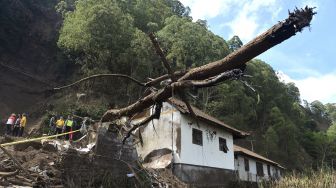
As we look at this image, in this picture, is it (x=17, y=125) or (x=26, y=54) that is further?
(x=26, y=54)

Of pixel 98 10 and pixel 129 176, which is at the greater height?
pixel 98 10

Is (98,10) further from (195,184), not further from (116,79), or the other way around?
(195,184)

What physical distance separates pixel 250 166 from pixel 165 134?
36.1ft

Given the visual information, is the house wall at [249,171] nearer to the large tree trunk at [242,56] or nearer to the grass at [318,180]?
the grass at [318,180]

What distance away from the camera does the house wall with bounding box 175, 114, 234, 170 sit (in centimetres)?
1738

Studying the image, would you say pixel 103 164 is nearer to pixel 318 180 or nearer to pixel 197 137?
pixel 318 180

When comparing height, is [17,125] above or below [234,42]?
below

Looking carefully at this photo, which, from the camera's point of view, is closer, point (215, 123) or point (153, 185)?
point (153, 185)

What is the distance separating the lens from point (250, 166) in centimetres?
2609

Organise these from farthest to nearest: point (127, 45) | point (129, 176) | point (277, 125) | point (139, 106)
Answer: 1. point (277, 125)
2. point (127, 45)
3. point (129, 176)
4. point (139, 106)

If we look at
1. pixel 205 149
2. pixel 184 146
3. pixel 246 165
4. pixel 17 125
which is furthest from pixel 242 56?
pixel 246 165

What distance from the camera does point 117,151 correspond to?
38.1 ft

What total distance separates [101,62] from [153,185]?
18175 millimetres

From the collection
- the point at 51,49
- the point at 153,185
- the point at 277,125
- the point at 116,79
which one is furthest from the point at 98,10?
the point at 277,125
